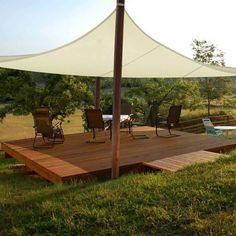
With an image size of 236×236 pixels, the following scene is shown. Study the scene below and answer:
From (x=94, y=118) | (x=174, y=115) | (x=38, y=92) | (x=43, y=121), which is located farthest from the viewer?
(x=38, y=92)

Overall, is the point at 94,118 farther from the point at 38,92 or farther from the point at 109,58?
the point at 38,92

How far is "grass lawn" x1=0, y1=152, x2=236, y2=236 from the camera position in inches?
107

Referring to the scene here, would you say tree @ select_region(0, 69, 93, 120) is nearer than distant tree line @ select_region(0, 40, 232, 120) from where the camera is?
Yes

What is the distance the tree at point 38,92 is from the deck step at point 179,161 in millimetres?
5258

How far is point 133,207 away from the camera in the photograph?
3123 mm

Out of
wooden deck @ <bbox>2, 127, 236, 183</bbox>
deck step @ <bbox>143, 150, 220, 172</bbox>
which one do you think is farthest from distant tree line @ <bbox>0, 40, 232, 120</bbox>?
deck step @ <bbox>143, 150, 220, 172</bbox>

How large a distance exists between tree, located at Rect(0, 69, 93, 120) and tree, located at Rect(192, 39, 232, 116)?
7271mm

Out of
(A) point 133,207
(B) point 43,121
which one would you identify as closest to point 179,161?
(A) point 133,207

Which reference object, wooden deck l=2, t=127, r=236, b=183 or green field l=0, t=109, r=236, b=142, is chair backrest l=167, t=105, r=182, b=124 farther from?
green field l=0, t=109, r=236, b=142

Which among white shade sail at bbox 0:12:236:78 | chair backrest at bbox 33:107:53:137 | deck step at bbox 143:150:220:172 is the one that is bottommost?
deck step at bbox 143:150:220:172

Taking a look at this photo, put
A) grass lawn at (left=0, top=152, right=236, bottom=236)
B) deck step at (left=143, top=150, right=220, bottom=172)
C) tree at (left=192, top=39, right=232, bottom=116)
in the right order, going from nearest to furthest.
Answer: grass lawn at (left=0, top=152, right=236, bottom=236) < deck step at (left=143, top=150, right=220, bottom=172) < tree at (left=192, top=39, right=232, bottom=116)

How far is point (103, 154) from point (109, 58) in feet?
7.99

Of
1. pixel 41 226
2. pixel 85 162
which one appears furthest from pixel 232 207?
pixel 85 162

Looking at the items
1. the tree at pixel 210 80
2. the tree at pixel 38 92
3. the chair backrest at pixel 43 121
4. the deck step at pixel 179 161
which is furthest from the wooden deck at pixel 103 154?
the tree at pixel 210 80
